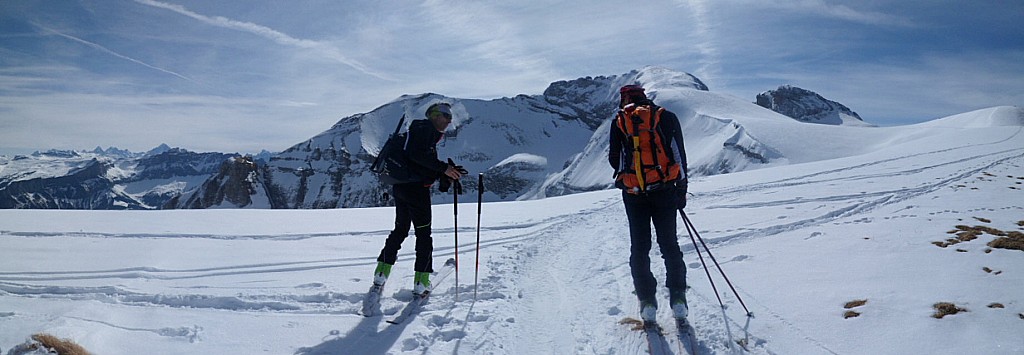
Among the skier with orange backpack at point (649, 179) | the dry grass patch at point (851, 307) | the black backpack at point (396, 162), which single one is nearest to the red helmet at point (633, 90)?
the skier with orange backpack at point (649, 179)

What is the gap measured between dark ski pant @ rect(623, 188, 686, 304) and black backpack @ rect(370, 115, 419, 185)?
2580mm

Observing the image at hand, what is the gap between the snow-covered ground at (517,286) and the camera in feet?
15.1

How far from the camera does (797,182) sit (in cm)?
1945

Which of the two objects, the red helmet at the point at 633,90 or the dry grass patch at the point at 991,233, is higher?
the red helmet at the point at 633,90

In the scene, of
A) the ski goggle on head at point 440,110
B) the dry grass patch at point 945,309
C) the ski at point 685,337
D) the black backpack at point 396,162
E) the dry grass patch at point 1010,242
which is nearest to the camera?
the dry grass patch at point 945,309

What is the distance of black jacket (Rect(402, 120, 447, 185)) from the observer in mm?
5809

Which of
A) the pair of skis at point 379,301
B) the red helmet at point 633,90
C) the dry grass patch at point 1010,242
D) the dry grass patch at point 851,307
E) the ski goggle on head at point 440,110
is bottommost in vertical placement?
the pair of skis at point 379,301

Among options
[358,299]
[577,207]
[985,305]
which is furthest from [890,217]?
[358,299]

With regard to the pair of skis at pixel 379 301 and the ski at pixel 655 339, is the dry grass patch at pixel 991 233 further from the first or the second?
the pair of skis at pixel 379 301

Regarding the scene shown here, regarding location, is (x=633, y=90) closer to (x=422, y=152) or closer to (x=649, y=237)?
(x=649, y=237)

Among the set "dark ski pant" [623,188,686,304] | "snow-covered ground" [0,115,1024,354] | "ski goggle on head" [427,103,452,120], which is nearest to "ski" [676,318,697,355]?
"snow-covered ground" [0,115,1024,354]

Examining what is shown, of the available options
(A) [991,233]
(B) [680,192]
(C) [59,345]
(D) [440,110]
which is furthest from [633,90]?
(A) [991,233]

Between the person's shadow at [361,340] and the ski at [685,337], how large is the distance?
2841 mm

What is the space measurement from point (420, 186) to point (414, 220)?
46cm
